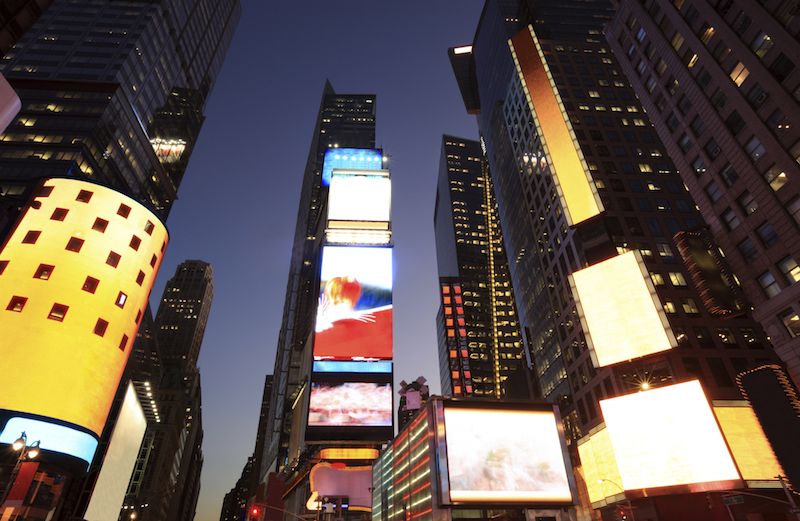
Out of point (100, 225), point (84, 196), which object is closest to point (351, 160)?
point (84, 196)

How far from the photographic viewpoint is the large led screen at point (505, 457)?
118ft

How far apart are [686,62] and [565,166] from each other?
42130mm

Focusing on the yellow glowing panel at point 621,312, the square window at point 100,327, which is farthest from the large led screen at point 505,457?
the square window at point 100,327

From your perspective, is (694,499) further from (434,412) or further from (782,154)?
(782,154)

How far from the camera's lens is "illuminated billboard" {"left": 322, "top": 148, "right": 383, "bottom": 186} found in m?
A: 81.1

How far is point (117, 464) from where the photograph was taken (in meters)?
42.0

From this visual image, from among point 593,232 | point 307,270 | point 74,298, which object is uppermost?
point 307,270

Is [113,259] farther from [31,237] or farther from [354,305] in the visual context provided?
[354,305]

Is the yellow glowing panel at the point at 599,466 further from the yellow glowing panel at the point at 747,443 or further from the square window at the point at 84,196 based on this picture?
the square window at the point at 84,196

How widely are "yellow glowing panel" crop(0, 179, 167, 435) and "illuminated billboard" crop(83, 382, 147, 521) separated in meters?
3.44

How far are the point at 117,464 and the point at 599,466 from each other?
2001 inches

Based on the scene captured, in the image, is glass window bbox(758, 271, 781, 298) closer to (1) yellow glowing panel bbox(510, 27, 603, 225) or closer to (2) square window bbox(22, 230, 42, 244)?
(1) yellow glowing panel bbox(510, 27, 603, 225)

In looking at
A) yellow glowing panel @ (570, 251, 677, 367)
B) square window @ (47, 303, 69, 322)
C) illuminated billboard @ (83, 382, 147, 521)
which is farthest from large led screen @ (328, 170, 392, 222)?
yellow glowing panel @ (570, 251, 677, 367)

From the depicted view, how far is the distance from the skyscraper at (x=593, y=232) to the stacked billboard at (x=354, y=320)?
77.8ft
